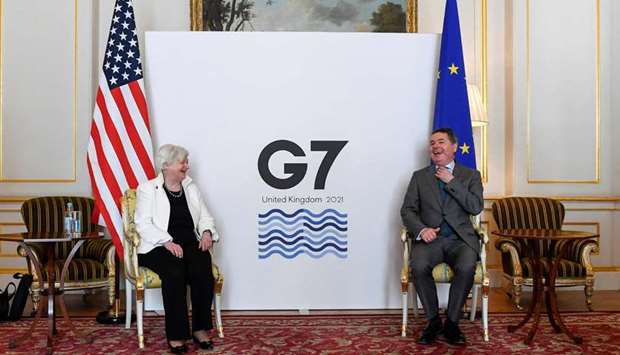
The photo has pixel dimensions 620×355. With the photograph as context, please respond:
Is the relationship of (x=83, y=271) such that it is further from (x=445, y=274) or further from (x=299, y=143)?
(x=445, y=274)

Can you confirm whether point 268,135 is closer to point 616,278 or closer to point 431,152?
point 431,152

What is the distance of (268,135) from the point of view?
5.53 m

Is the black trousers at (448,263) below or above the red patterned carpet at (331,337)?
above

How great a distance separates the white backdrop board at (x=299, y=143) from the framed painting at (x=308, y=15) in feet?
5.20

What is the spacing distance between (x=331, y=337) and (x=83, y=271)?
7.66 feet

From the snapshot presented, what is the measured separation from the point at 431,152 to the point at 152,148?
7.34 feet

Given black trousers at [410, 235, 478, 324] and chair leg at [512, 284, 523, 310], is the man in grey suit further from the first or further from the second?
chair leg at [512, 284, 523, 310]

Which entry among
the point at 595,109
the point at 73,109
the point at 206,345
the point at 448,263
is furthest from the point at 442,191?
the point at 73,109

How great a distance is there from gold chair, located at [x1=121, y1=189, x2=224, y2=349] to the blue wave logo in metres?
0.75

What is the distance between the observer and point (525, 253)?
6.21 metres

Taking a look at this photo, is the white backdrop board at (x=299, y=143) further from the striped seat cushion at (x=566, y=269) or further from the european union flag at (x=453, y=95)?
the striped seat cushion at (x=566, y=269)

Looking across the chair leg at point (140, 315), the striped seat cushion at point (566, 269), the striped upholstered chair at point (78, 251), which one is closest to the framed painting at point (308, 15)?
the striped upholstered chair at point (78, 251)

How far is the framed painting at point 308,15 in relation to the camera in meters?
7.04

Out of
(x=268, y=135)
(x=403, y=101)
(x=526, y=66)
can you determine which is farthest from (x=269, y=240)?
(x=526, y=66)
